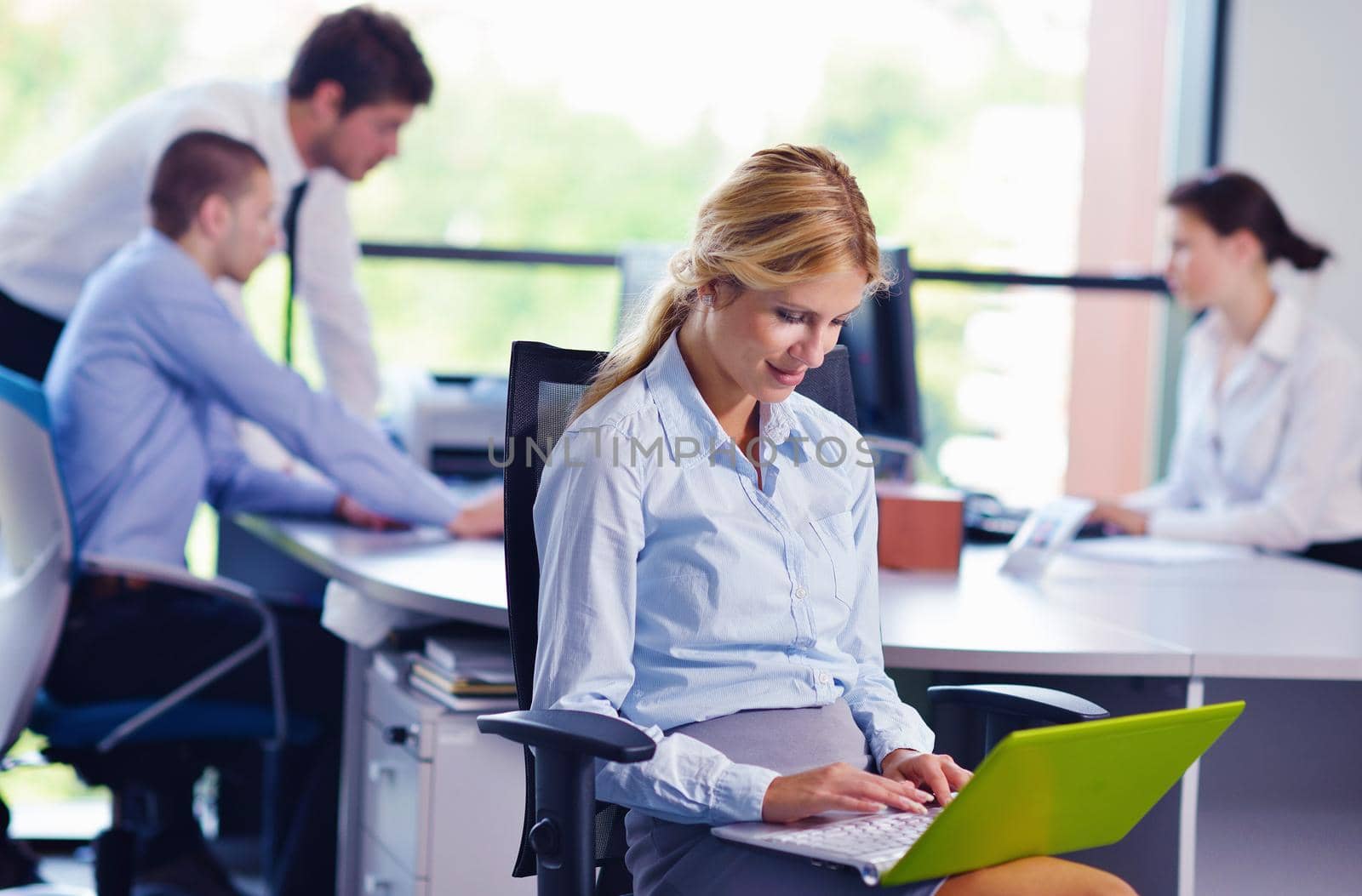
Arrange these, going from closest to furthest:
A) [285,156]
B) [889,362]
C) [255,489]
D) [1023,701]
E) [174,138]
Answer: [1023,701] → [889,362] → [255,489] → [174,138] → [285,156]

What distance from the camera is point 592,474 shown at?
4.47ft

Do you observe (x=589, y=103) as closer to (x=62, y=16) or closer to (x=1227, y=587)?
(x=62, y=16)

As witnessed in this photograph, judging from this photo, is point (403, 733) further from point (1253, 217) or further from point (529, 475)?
point (1253, 217)

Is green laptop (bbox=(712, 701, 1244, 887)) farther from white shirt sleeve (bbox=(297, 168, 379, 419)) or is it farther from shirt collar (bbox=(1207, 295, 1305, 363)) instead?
white shirt sleeve (bbox=(297, 168, 379, 419))

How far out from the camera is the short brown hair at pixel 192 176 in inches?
97.5

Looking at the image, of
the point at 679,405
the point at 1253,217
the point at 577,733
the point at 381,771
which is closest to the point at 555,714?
the point at 577,733

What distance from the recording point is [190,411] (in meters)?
2.49

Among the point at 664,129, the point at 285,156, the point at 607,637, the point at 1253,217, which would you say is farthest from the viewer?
the point at 664,129

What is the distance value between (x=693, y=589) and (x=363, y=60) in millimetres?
1926

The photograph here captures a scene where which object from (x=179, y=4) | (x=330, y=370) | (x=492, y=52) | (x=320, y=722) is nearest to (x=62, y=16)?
(x=179, y=4)

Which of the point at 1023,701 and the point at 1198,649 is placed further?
the point at 1198,649

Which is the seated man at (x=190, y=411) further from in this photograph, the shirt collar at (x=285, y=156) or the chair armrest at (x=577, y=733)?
the chair armrest at (x=577, y=733)

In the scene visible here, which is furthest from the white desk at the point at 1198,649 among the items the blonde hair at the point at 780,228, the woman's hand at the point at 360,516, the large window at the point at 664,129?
the large window at the point at 664,129

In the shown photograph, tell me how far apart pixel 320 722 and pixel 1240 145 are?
3.37 meters
